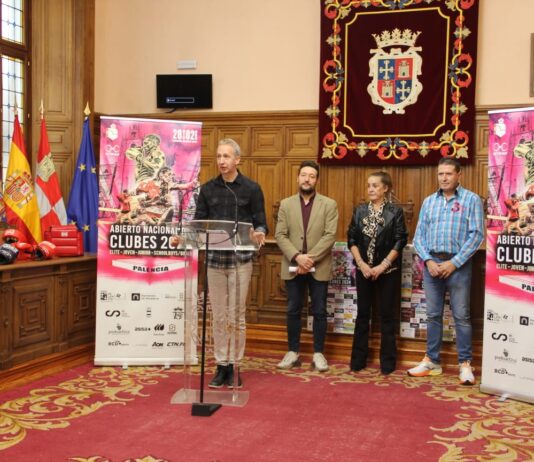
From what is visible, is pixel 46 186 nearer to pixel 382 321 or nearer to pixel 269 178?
pixel 269 178

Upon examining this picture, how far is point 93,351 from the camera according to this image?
5438 millimetres

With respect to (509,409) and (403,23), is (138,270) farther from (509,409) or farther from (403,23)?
(403,23)

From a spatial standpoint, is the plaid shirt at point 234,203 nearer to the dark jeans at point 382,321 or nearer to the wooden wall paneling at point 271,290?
the dark jeans at point 382,321

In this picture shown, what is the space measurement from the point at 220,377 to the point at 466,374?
5.64 feet

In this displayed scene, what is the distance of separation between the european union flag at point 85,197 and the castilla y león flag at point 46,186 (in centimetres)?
19

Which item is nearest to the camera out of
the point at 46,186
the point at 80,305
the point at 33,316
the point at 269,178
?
the point at 33,316

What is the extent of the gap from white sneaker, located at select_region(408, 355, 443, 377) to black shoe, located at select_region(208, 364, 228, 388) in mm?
1392

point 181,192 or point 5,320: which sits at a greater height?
point 181,192

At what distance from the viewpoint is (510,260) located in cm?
439

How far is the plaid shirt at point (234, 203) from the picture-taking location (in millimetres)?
4473

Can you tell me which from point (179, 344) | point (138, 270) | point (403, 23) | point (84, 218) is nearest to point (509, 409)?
point (179, 344)

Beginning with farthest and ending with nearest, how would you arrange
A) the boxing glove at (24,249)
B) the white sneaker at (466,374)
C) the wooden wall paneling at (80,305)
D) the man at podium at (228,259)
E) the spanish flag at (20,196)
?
the spanish flag at (20,196)
the wooden wall paneling at (80,305)
the boxing glove at (24,249)
the white sneaker at (466,374)
the man at podium at (228,259)

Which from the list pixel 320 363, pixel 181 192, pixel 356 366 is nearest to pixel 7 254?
pixel 181 192

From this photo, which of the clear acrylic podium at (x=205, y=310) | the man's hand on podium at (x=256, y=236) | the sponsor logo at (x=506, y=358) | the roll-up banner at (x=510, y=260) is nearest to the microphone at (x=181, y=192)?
the clear acrylic podium at (x=205, y=310)
